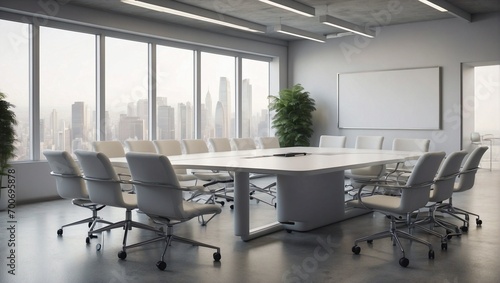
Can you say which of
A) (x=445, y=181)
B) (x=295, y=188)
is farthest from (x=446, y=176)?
(x=295, y=188)

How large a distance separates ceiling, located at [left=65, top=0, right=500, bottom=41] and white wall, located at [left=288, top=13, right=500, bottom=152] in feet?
0.91

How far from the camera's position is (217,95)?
11.2 meters

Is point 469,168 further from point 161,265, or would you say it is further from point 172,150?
point 172,150

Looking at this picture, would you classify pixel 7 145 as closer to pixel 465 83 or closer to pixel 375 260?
pixel 375 260

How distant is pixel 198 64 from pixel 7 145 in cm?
471

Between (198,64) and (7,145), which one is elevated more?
(198,64)

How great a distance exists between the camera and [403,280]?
3832 millimetres

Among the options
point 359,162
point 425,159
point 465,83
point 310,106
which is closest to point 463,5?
point 465,83

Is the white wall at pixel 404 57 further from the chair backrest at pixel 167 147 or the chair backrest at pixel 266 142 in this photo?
the chair backrest at pixel 167 147

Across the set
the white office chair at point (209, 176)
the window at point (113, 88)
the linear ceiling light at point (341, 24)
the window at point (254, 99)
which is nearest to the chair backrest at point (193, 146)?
the white office chair at point (209, 176)

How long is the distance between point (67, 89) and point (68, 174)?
12.4ft

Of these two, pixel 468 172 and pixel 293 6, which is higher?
pixel 293 6

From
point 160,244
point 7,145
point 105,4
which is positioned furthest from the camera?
point 105,4

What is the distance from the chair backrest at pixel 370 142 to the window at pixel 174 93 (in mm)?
3601
